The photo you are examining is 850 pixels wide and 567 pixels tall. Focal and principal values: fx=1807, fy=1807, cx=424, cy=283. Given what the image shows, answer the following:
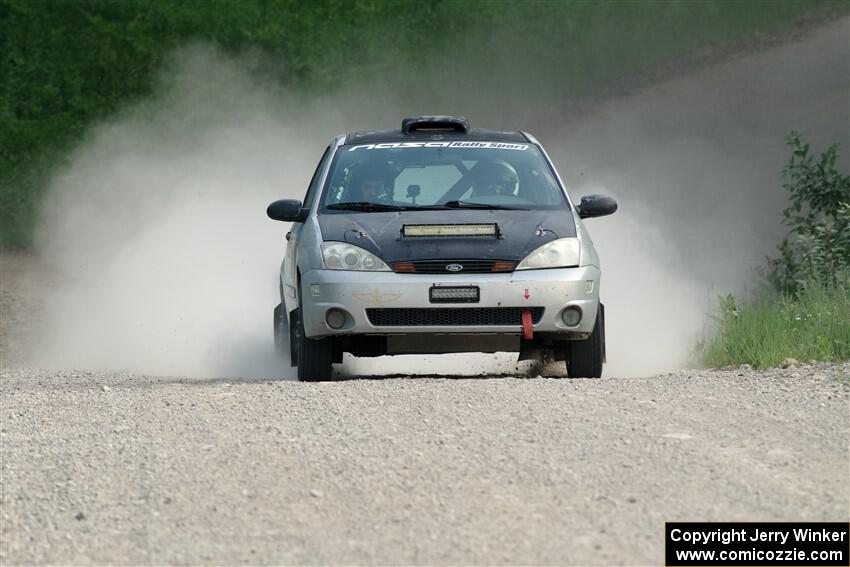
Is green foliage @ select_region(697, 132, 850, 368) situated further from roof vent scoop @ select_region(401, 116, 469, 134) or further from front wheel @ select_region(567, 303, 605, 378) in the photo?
roof vent scoop @ select_region(401, 116, 469, 134)

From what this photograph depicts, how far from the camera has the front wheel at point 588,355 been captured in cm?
1114

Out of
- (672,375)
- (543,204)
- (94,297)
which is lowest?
(94,297)

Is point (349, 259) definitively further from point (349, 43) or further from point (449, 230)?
point (349, 43)

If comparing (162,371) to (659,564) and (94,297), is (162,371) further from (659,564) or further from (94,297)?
(659,564)

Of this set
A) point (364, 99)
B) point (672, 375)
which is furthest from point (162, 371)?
point (364, 99)

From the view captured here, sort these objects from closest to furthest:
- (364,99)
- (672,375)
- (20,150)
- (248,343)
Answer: (672,375), (248,343), (20,150), (364,99)

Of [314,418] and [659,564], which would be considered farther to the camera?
[314,418]

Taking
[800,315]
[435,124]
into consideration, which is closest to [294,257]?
[435,124]

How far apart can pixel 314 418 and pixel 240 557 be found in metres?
2.63

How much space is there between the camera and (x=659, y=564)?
6.06 metres

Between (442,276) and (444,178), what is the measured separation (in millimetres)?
1774

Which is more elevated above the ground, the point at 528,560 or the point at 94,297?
the point at 528,560

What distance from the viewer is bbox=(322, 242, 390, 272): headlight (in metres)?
10.8

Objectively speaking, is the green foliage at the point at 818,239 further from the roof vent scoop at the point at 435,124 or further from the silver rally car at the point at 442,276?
the silver rally car at the point at 442,276
